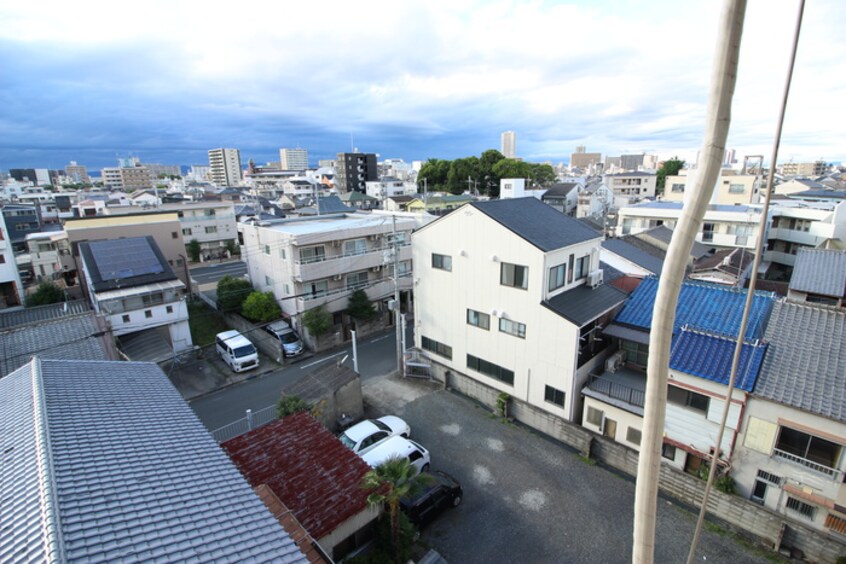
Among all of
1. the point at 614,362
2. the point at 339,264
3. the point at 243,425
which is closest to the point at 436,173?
the point at 339,264

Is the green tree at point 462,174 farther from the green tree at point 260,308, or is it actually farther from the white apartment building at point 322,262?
the green tree at point 260,308

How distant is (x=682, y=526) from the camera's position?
458 inches

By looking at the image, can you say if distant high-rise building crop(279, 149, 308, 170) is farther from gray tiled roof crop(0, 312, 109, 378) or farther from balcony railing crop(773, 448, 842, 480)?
balcony railing crop(773, 448, 842, 480)

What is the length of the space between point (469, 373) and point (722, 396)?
972 centimetres

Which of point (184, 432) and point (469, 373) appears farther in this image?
point (469, 373)

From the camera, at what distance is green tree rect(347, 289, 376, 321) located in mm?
24703

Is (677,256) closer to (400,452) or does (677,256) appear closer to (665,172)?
(400,452)

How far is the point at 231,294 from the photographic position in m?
26.5

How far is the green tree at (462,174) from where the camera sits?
70.0 m

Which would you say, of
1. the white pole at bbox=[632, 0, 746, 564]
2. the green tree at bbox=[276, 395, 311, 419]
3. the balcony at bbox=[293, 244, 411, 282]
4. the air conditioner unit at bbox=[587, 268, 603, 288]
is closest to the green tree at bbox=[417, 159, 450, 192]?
the balcony at bbox=[293, 244, 411, 282]

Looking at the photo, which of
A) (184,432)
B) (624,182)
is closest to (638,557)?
(184,432)

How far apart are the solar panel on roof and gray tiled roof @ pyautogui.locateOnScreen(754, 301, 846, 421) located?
93.7 ft

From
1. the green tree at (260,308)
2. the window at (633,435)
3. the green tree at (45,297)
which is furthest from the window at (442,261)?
the green tree at (45,297)

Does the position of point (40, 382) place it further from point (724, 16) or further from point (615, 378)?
point (615, 378)
